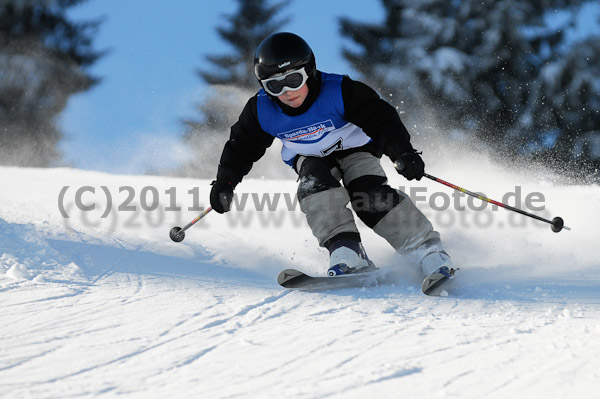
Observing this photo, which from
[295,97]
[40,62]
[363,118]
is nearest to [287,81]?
[295,97]

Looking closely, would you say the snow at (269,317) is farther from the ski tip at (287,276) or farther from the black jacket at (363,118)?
the black jacket at (363,118)

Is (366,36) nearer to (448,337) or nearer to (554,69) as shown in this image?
(554,69)

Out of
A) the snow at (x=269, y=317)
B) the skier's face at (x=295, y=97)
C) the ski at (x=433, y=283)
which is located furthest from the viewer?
the skier's face at (x=295, y=97)

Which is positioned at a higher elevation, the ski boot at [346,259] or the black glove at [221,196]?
the black glove at [221,196]

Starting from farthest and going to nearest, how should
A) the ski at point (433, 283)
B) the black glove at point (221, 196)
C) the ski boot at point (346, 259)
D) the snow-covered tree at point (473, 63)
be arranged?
1. the snow-covered tree at point (473, 63)
2. the black glove at point (221, 196)
3. the ski boot at point (346, 259)
4. the ski at point (433, 283)

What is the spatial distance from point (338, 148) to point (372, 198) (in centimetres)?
37

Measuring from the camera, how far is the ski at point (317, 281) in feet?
9.21

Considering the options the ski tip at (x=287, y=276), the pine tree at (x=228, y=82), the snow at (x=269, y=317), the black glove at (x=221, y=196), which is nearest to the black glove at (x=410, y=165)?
the snow at (x=269, y=317)

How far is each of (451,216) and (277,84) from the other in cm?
252

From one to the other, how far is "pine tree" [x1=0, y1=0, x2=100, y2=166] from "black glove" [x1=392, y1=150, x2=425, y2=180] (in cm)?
1817

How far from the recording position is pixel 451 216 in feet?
16.7

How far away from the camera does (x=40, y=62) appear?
1977 centimetres

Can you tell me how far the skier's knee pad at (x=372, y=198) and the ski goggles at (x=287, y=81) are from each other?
616 millimetres

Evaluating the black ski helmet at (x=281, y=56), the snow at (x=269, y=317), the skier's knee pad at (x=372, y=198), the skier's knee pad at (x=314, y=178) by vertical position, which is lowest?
the snow at (x=269, y=317)
